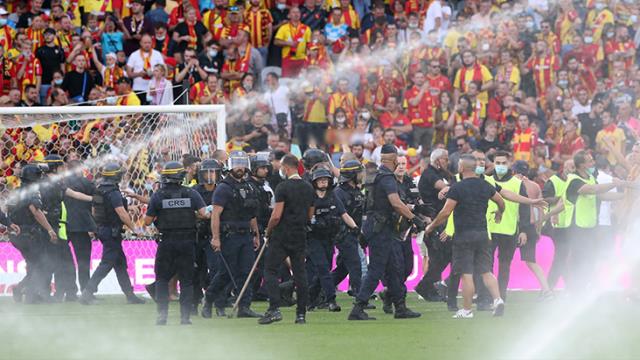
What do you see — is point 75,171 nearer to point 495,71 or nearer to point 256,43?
point 256,43

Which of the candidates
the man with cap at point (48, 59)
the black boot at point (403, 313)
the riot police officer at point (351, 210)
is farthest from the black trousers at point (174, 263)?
the man with cap at point (48, 59)

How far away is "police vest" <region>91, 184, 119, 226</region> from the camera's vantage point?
19.6 m

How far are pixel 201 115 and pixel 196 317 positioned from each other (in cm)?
567

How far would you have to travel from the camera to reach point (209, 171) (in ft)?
58.3

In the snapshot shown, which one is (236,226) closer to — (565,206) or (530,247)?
(530,247)

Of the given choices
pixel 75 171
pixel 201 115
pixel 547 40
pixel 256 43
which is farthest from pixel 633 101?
pixel 75 171

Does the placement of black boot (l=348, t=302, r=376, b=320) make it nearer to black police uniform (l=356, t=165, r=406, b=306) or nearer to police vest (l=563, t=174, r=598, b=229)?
black police uniform (l=356, t=165, r=406, b=306)

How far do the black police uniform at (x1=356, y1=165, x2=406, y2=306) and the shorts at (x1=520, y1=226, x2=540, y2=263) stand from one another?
3.86 meters

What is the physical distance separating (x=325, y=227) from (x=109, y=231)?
3.90 m

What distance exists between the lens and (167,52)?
26.9m

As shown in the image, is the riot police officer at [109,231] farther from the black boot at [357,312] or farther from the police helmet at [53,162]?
the black boot at [357,312]

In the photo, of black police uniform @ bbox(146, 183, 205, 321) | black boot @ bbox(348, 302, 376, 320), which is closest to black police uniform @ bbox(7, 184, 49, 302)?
black police uniform @ bbox(146, 183, 205, 321)

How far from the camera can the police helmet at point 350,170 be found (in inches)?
714

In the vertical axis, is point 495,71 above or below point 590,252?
above
